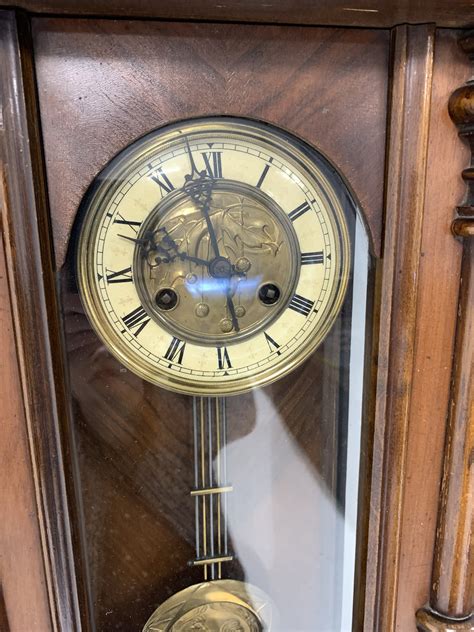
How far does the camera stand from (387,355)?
0.73 metres

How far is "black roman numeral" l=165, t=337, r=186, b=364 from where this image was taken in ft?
2.41

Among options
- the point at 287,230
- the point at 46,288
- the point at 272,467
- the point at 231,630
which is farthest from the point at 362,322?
the point at 231,630

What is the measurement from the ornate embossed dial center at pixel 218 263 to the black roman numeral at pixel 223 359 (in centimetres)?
1

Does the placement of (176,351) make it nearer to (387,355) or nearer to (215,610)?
(387,355)

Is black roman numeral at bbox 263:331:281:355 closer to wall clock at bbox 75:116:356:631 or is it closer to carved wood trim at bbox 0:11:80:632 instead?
wall clock at bbox 75:116:356:631

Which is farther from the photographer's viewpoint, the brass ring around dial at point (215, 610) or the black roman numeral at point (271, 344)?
the brass ring around dial at point (215, 610)

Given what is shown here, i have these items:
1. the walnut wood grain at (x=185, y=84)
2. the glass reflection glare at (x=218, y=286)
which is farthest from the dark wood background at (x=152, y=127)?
the glass reflection glare at (x=218, y=286)

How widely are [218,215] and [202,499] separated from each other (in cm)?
42

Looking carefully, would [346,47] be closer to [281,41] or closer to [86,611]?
[281,41]

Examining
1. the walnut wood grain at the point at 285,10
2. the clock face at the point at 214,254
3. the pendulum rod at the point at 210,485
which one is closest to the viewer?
the walnut wood grain at the point at 285,10

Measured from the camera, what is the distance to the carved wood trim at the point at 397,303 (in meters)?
0.65

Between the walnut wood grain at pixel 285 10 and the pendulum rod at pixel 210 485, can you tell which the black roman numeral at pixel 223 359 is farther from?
the walnut wood grain at pixel 285 10

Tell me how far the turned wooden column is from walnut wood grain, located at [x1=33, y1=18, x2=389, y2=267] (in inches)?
4.1

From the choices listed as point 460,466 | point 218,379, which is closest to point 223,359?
point 218,379
